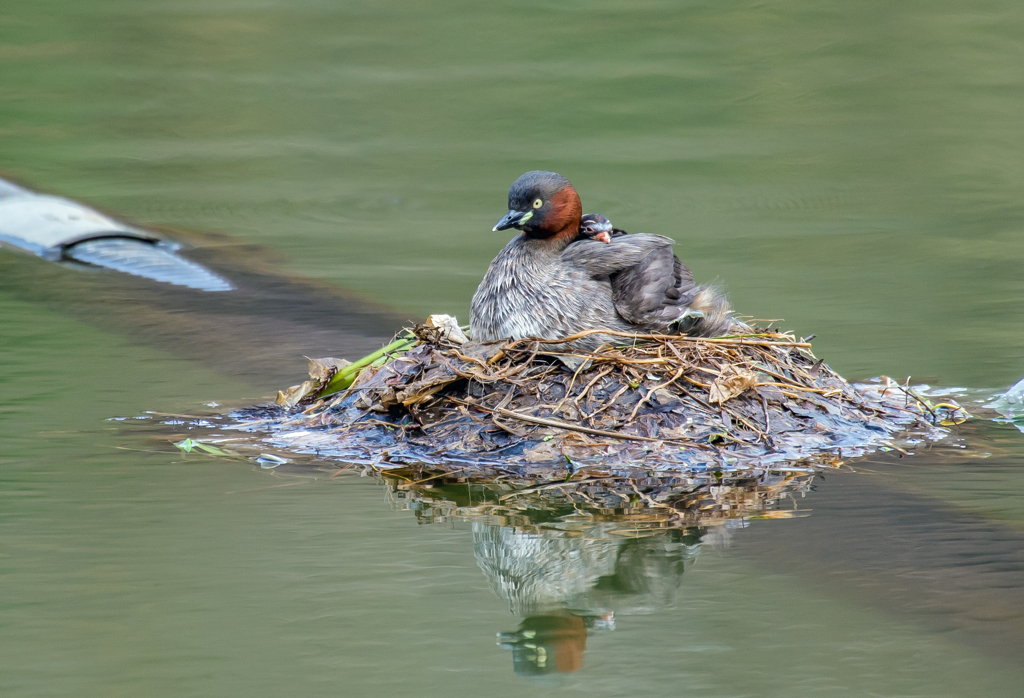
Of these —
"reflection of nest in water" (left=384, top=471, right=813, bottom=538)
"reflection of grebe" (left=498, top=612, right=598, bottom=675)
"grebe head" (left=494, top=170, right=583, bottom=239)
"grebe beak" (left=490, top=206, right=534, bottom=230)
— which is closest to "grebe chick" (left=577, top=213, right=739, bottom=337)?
"grebe head" (left=494, top=170, right=583, bottom=239)

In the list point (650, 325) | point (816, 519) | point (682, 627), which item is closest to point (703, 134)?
point (650, 325)

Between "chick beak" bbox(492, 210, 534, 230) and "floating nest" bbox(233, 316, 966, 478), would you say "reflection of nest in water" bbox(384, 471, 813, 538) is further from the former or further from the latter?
"chick beak" bbox(492, 210, 534, 230)

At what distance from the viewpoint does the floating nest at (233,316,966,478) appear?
5512 mm

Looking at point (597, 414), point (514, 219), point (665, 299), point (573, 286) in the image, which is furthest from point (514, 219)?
point (597, 414)

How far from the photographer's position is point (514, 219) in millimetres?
6043

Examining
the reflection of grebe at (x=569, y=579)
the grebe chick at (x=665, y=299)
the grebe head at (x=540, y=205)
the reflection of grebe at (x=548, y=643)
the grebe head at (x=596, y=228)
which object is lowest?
the reflection of grebe at (x=548, y=643)

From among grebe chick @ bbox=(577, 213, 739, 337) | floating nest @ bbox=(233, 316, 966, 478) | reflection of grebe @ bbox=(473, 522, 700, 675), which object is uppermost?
grebe chick @ bbox=(577, 213, 739, 337)

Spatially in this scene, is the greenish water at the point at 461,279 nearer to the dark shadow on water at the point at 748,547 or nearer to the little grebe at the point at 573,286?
the dark shadow on water at the point at 748,547

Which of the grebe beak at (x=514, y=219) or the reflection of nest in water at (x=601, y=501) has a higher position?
the grebe beak at (x=514, y=219)

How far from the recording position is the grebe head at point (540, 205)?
606cm

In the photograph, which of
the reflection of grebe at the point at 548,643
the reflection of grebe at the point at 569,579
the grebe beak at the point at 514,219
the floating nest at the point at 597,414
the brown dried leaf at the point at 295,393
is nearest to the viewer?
the reflection of grebe at the point at 548,643

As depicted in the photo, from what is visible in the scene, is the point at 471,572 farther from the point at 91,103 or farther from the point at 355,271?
the point at 91,103

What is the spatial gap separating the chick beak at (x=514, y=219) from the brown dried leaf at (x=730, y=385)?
3.75 feet

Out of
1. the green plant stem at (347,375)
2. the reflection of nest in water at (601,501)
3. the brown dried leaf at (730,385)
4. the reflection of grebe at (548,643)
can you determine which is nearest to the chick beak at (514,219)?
→ the green plant stem at (347,375)
